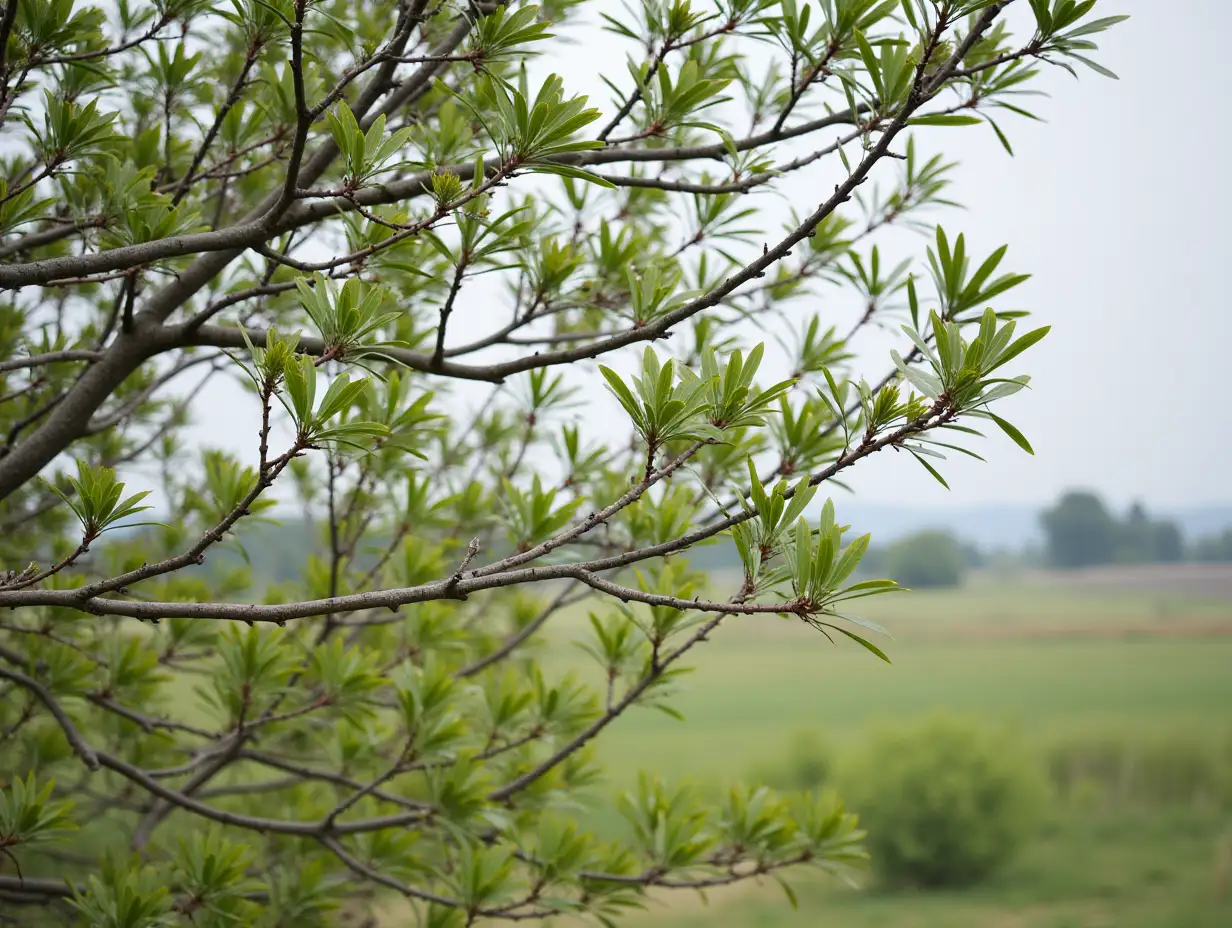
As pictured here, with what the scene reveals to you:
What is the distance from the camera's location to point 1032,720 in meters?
2.28

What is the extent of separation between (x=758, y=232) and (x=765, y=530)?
0.58m

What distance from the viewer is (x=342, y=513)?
5.08 ft

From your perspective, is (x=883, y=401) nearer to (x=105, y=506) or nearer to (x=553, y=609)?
(x=105, y=506)

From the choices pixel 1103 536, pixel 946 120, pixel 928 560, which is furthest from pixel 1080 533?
pixel 946 120

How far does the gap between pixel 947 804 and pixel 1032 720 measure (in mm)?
487

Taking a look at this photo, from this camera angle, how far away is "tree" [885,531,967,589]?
100 inches

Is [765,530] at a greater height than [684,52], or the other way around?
[684,52]

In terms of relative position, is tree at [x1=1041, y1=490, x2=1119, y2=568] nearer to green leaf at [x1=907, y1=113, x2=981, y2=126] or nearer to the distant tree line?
the distant tree line

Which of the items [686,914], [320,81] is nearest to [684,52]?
[320,81]

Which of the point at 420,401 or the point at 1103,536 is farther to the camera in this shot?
the point at 1103,536

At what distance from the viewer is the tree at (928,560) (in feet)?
8.37

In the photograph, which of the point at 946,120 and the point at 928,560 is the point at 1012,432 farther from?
the point at 928,560

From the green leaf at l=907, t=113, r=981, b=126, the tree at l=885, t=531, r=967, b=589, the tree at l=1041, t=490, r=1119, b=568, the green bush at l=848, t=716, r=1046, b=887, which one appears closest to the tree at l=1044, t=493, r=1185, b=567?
the tree at l=1041, t=490, r=1119, b=568

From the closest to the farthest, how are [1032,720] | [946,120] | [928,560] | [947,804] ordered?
[946,120]
[947,804]
[1032,720]
[928,560]
